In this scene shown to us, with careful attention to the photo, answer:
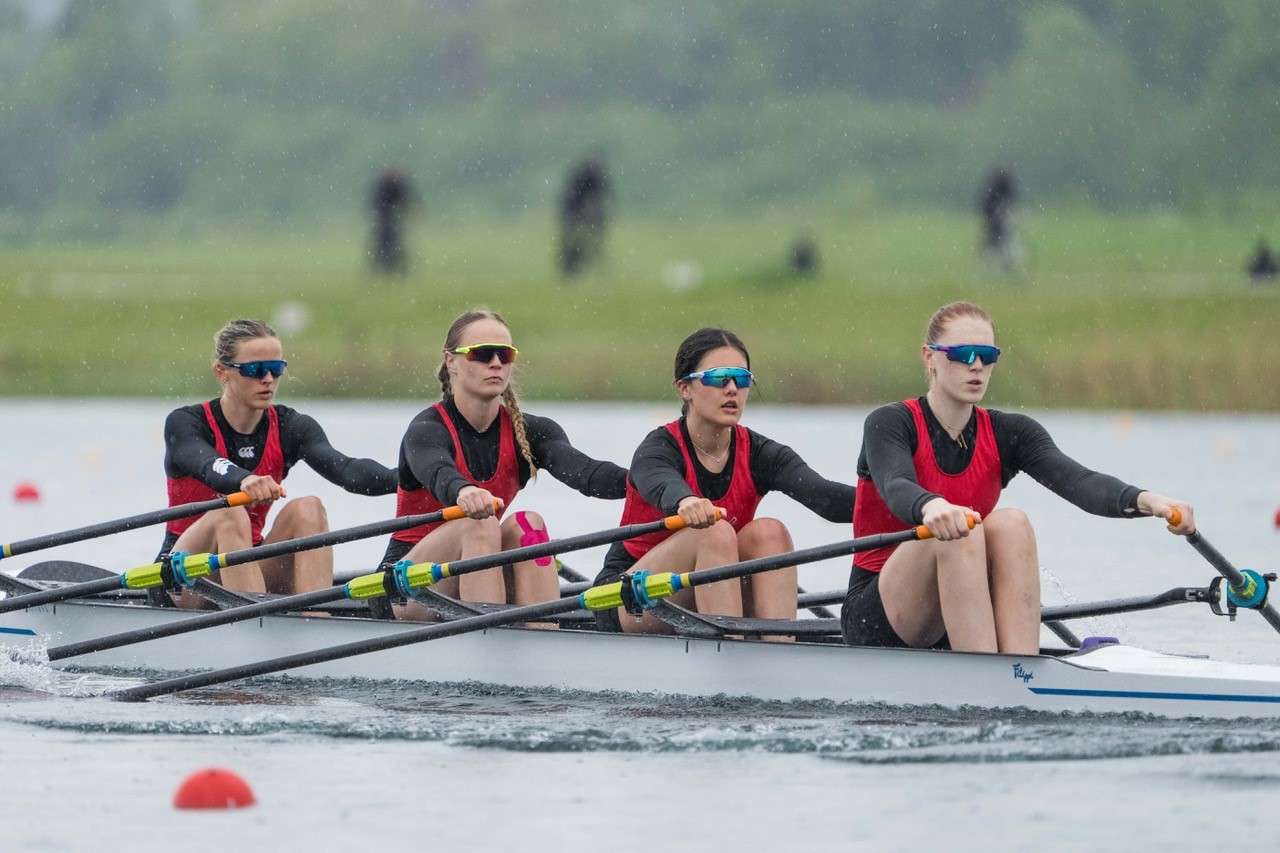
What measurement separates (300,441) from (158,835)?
3.18 m

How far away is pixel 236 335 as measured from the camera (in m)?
8.24

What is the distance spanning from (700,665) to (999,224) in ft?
81.3

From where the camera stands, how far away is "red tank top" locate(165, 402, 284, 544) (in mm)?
8273

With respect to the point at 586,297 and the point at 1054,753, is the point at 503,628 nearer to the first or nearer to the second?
the point at 1054,753

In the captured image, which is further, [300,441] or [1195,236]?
[1195,236]

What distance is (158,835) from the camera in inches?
212

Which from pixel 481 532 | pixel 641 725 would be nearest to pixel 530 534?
pixel 481 532

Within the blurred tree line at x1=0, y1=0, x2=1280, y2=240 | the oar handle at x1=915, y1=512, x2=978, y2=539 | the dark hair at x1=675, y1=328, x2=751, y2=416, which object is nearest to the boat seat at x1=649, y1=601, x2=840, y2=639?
the dark hair at x1=675, y1=328, x2=751, y2=416

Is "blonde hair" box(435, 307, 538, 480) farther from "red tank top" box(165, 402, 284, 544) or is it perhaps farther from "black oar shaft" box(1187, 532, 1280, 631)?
"black oar shaft" box(1187, 532, 1280, 631)

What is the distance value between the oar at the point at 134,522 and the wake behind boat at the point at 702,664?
28 cm

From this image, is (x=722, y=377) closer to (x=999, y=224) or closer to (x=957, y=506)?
(x=957, y=506)

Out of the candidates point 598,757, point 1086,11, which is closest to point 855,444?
point 598,757

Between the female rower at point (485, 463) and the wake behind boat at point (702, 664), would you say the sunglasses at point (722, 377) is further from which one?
the wake behind boat at point (702, 664)

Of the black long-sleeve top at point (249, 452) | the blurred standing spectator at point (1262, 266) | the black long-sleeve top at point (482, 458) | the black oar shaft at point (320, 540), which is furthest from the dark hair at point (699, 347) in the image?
the blurred standing spectator at point (1262, 266)
